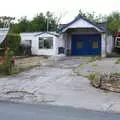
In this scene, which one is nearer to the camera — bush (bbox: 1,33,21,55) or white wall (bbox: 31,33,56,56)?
bush (bbox: 1,33,21,55)

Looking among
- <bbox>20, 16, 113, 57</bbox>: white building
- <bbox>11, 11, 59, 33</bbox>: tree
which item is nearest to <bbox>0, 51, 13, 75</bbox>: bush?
<bbox>20, 16, 113, 57</bbox>: white building

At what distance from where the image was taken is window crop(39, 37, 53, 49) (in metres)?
36.2

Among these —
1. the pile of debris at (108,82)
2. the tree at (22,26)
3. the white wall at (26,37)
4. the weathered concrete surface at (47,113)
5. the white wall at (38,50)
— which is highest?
the tree at (22,26)

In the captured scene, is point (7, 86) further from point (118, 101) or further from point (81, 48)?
point (81, 48)

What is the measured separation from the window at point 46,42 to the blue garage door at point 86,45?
237 centimetres

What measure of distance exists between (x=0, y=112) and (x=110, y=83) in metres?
5.56

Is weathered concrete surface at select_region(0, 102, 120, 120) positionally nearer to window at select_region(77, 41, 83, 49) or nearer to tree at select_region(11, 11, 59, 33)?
window at select_region(77, 41, 83, 49)

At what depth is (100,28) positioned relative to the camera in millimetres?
33406

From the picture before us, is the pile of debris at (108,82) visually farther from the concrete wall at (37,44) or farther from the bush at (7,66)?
the concrete wall at (37,44)

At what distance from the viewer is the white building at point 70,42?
35406 mm

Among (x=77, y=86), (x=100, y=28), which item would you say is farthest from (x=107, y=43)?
(x=77, y=86)

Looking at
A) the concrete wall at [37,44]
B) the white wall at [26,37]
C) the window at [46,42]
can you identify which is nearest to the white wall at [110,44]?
the concrete wall at [37,44]

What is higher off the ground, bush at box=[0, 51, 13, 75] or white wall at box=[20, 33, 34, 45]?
white wall at box=[20, 33, 34, 45]

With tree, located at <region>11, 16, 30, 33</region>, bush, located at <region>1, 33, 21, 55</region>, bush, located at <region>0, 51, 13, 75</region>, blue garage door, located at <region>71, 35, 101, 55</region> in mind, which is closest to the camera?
bush, located at <region>0, 51, 13, 75</region>
